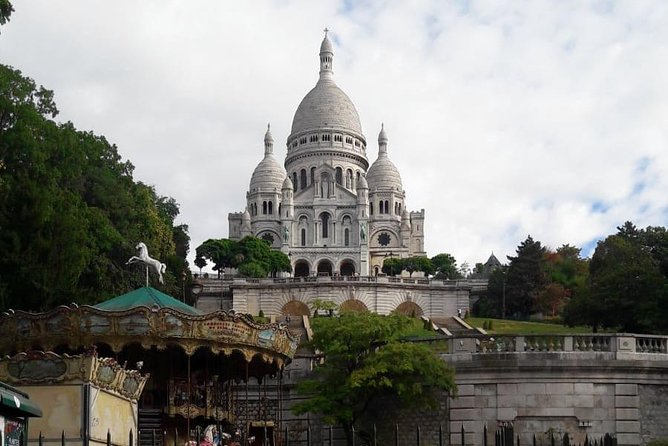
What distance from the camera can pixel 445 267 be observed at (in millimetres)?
119250

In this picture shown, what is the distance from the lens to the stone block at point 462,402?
3369 centimetres

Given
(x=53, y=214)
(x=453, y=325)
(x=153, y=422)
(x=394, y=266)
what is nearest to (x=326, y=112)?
(x=394, y=266)

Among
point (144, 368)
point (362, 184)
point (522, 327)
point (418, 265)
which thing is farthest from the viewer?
point (362, 184)


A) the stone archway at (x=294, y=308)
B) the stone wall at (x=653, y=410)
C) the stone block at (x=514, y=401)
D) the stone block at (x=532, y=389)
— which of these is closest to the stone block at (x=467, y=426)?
the stone block at (x=514, y=401)

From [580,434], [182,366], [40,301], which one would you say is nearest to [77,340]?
[182,366]

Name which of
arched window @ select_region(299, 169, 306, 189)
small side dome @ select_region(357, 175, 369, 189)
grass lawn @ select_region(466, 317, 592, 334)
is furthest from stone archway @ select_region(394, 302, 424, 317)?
arched window @ select_region(299, 169, 306, 189)

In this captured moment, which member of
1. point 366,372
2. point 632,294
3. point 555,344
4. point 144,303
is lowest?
point 366,372

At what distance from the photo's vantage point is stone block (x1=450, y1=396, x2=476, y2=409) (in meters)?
33.7

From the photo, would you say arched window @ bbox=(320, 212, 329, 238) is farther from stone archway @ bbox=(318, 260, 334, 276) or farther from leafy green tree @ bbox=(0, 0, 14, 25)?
leafy green tree @ bbox=(0, 0, 14, 25)

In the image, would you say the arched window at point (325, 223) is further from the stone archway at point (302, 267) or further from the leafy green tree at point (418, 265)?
the leafy green tree at point (418, 265)

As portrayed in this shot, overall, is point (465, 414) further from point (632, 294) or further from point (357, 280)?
point (357, 280)

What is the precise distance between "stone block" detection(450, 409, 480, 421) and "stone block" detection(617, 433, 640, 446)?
4.07 m

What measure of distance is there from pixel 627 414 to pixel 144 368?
14069mm

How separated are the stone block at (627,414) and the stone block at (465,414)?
4.06 meters
